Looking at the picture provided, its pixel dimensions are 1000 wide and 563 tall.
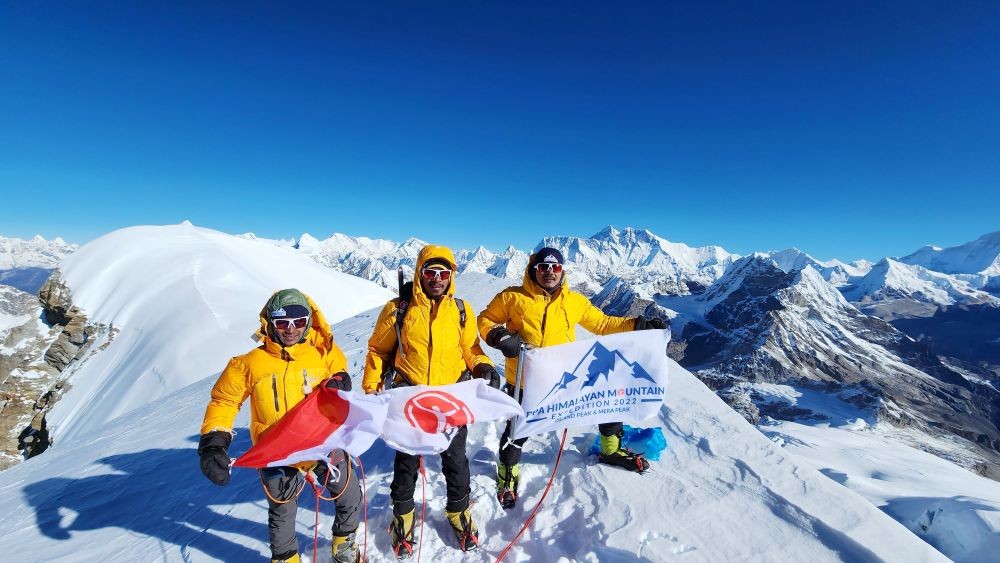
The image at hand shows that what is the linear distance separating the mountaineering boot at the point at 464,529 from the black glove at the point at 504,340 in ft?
6.11

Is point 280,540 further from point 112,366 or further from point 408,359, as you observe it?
point 112,366

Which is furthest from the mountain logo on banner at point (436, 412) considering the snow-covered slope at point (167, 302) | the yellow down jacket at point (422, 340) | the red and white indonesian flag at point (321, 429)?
the snow-covered slope at point (167, 302)

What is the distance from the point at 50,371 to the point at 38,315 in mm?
8409

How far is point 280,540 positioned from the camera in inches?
163

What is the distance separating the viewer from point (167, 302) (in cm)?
2962

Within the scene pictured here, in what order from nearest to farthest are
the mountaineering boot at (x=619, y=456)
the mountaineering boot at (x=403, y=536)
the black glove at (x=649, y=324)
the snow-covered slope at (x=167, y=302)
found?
the mountaineering boot at (x=403, y=536) < the black glove at (x=649, y=324) < the mountaineering boot at (x=619, y=456) < the snow-covered slope at (x=167, y=302)

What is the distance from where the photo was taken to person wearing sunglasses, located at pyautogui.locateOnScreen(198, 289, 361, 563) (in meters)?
3.95

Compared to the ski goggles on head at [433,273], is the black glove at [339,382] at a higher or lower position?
lower

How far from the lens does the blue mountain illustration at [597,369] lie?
5.12 m

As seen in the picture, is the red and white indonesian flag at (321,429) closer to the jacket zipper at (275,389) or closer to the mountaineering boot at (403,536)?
the jacket zipper at (275,389)

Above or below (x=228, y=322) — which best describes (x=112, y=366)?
below

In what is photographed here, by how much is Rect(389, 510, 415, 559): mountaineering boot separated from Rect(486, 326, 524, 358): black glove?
2045mm

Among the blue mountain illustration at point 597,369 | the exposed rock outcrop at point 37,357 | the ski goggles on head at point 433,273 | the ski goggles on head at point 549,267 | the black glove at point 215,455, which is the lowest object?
the exposed rock outcrop at point 37,357

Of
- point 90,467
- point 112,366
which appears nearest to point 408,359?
point 90,467
